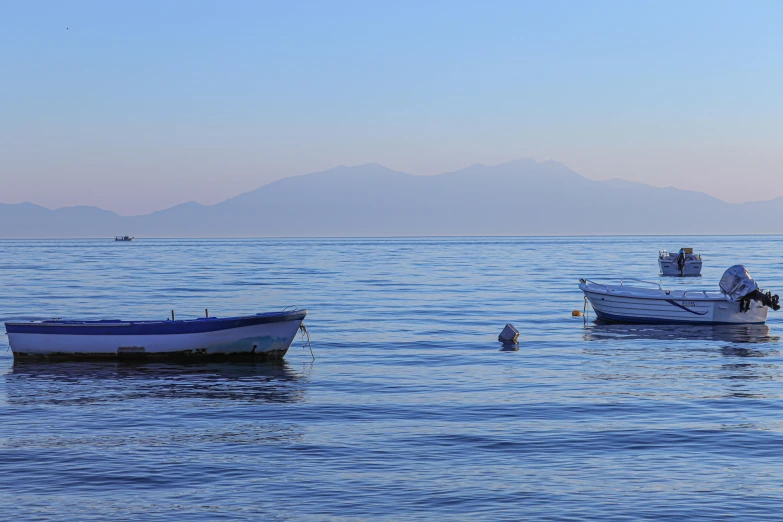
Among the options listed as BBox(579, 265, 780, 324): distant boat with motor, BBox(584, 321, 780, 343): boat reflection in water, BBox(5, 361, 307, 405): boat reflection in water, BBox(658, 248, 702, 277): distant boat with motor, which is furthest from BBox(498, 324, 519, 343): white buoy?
BBox(658, 248, 702, 277): distant boat with motor

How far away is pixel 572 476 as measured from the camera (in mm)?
16594

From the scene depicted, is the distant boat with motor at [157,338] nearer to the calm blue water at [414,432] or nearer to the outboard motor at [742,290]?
the calm blue water at [414,432]

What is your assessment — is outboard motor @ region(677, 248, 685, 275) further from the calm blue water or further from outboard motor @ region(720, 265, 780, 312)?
the calm blue water

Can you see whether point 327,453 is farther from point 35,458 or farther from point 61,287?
point 61,287

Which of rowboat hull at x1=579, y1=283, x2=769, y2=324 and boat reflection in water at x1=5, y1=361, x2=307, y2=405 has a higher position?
rowboat hull at x1=579, y1=283, x2=769, y2=324

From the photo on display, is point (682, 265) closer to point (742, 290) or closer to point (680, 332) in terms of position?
point (742, 290)

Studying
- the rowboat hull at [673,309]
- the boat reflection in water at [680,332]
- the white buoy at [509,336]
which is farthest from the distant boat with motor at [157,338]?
the rowboat hull at [673,309]

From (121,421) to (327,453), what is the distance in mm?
6481

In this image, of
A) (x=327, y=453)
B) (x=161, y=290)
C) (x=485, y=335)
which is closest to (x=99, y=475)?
(x=327, y=453)

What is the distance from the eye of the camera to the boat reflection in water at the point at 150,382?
26.1 m

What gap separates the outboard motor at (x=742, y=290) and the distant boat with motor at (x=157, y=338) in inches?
904

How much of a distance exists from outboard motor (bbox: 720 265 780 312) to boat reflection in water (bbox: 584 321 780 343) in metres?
1.43

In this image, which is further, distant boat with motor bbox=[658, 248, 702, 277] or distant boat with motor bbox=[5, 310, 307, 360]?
distant boat with motor bbox=[658, 248, 702, 277]

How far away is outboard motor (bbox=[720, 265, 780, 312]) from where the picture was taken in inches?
1740
